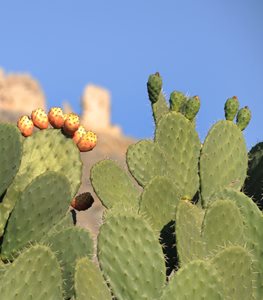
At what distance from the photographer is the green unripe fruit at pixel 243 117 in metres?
5.58

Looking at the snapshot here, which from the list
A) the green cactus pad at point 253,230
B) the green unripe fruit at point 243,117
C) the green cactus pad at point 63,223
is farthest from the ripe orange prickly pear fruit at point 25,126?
the green unripe fruit at point 243,117

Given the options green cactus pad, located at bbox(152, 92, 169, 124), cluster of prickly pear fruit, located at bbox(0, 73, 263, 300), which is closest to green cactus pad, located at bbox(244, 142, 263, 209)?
cluster of prickly pear fruit, located at bbox(0, 73, 263, 300)

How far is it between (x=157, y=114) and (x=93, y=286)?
2406 millimetres

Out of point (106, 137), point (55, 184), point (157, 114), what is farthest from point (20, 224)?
point (106, 137)

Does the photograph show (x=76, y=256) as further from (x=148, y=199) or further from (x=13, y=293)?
(x=13, y=293)

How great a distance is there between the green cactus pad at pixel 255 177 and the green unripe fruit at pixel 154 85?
2.52 feet

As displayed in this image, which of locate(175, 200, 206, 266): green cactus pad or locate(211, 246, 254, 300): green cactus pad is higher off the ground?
locate(175, 200, 206, 266): green cactus pad

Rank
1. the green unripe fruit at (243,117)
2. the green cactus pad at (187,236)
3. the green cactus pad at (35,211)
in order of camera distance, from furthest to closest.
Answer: the green unripe fruit at (243,117), the green cactus pad at (35,211), the green cactus pad at (187,236)

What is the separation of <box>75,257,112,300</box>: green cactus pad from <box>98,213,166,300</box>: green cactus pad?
0.23 m

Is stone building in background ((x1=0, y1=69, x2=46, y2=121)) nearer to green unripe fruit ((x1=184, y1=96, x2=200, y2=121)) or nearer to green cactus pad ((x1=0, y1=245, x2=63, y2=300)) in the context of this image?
green unripe fruit ((x1=184, y1=96, x2=200, y2=121))

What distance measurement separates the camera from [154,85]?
571 cm

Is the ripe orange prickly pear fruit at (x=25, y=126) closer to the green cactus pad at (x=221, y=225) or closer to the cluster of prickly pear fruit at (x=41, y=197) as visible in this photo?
the cluster of prickly pear fruit at (x=41, y=197)

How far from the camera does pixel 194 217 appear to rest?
4.06 metres

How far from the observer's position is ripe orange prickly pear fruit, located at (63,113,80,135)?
15.4 feet
